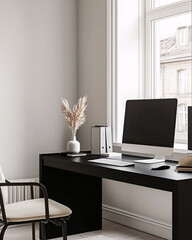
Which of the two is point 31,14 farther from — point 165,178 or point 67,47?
point 165,178

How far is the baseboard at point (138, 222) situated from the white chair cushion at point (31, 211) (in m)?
1.02

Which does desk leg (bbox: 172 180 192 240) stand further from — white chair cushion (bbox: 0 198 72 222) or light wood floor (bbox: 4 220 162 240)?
light wood floor (bbox: 4 220 162 240)

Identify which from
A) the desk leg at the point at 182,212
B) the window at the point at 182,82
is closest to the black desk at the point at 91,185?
the desk leg at the point at 182,212

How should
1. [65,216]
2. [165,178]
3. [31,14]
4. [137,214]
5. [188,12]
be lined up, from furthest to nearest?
[31,14] → [137,214] → [188,12] → [65,216] → [165,178]

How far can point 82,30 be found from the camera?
4238mm

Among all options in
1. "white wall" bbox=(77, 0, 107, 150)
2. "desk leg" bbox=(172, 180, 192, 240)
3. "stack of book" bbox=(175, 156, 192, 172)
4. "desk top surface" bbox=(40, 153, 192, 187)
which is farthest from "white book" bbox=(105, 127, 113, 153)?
"desk leg" bbox=(172, 180, 192, 240)

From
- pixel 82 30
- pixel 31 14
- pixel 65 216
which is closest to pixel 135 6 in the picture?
pixel 82 30

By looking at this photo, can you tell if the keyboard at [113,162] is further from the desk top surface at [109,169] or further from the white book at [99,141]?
the white book at [99,141]

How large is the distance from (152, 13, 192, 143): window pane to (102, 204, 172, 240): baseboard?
28.1 inches

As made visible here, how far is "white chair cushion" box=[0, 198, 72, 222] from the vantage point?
8.48 feet

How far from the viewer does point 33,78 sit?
13.2ft

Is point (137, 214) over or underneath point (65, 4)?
underneath

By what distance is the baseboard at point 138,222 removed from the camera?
3.42 m

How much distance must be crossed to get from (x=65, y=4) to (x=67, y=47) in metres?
0.41
